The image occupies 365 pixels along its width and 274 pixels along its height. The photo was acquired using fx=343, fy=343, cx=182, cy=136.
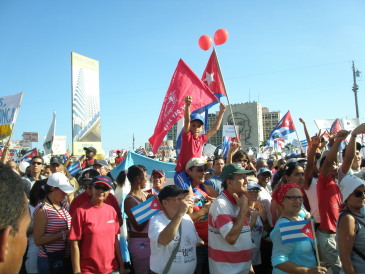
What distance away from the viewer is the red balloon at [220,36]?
23.5 ft

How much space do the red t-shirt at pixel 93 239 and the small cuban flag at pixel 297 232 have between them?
6.17 ft

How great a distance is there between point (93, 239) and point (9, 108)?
6972 mm

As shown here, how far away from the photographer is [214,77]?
7184mm

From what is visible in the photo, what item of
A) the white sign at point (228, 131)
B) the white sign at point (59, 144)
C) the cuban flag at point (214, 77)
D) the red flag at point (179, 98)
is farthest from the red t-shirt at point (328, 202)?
the white sign at point (59, 144)

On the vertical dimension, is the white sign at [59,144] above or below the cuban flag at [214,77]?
below

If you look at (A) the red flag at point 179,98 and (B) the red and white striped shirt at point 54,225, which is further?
(A) the red flag at point 179,98

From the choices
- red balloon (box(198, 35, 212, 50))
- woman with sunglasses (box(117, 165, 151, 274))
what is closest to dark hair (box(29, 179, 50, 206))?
woman with sunglasses (box(117, 165, 151, 274))

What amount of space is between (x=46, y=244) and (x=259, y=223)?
256 centimetres

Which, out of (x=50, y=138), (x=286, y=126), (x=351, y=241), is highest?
(x=286, y=126)

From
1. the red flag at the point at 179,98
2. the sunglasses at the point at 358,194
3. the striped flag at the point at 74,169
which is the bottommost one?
the sunglasses at the point at 358,194

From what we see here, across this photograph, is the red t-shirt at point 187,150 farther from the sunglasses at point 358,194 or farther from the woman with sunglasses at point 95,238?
the sunglasses at point 358,194

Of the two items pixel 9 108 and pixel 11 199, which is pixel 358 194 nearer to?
pixel 11 199

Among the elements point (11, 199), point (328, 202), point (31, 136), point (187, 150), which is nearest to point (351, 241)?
point (328, 202)

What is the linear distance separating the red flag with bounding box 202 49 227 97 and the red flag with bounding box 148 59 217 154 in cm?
96
